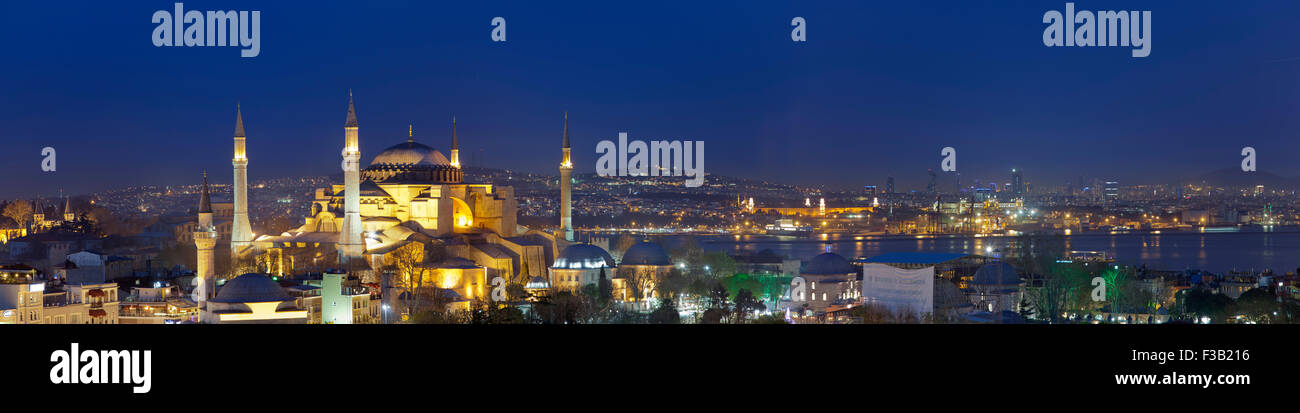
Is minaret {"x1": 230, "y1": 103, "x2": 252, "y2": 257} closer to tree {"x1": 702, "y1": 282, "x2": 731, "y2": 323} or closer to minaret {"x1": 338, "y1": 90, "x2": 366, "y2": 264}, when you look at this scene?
minaret {"x1": 338, "y1": 90, "x2": 366, "y2": 264}

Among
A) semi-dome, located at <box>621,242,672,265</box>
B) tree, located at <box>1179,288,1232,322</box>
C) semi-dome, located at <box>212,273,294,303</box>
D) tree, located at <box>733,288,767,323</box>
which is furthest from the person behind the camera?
semi-dome, located at <box>621,242,672,265</box>

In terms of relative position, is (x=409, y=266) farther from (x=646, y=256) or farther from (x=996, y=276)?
(x=996, y=276)

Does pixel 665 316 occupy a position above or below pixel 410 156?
below

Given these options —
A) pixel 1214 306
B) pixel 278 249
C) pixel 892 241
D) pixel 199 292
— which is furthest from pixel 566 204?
pixel 892 241

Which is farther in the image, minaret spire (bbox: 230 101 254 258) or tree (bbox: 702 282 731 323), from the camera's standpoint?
minaret spire (bbox: 230 101 254 258)

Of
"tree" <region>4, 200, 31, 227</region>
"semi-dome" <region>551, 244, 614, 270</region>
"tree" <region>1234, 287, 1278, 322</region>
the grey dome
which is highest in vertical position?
the grey dome

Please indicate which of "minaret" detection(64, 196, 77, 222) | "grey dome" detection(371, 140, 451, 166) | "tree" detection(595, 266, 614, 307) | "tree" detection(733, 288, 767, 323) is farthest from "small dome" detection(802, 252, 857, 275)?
"minaret" detection(64, 196, 77, 222)

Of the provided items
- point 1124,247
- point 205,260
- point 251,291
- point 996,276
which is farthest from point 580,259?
point 1124,247
